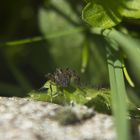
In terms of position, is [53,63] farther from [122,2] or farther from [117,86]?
[117,86]

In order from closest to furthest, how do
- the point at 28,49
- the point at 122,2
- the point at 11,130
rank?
the point at 11,130 < the point at 122,2 < the point at 28,49

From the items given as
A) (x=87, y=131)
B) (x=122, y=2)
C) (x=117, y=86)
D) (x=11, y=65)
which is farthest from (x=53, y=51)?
(x=87, y=131)

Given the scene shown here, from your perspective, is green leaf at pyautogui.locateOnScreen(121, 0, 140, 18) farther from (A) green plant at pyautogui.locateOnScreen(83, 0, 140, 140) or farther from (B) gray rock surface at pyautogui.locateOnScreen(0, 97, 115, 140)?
(B) gray rock surface at pyautogui.locateOnScreen(0, 97, 115, 140)

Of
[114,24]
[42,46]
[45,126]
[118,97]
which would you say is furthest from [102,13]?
[42,46]

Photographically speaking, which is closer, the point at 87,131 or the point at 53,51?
the point at 87,131

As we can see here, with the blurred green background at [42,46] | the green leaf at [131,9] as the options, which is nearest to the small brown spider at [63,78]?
the green leaf at [131,9]

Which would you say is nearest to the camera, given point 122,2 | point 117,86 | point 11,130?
point 11,130

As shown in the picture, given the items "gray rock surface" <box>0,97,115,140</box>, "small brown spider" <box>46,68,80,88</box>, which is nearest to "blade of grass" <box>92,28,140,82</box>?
"small brown spider" <box>46,68,80,88</box>
